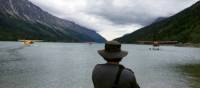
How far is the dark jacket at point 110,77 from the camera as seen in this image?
648 centimetres

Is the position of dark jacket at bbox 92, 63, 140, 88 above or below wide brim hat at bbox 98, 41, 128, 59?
below

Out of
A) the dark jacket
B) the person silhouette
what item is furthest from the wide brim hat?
the dark jacket

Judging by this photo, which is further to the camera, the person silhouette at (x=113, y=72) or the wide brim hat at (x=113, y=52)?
the wide brim hat at (x=113, y=52)

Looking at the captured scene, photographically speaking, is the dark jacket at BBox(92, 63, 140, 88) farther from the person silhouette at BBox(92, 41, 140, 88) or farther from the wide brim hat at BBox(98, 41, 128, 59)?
the wide brim hat at BBox(98, 41, 128, 59)

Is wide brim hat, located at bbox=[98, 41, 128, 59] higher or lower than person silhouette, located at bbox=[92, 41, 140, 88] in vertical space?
higher

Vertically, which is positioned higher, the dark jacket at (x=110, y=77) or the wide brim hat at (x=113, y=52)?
the wide brim hat at (x=113, y=52)

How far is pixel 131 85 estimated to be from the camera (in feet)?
21.5

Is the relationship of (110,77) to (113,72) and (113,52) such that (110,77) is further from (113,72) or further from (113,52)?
(113,52)

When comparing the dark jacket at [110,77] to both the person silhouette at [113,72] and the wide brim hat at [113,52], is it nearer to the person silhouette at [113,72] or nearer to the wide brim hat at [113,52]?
the person silhouette at [113,72]

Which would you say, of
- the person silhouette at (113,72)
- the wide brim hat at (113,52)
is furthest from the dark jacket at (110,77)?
the wide brim hat at (113,52)

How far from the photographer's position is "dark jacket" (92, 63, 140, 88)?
21.3 ft

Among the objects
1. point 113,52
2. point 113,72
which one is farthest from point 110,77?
point 113,52

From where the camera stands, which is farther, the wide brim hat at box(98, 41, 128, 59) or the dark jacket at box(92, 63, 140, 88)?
the wide brim hat at box(98, 41, 128, 59)

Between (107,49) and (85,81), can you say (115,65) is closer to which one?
(107,49)
